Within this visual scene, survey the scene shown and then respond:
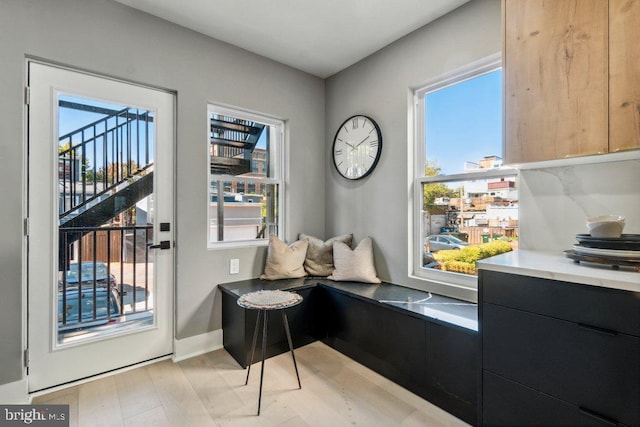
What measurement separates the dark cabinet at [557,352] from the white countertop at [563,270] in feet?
0.08

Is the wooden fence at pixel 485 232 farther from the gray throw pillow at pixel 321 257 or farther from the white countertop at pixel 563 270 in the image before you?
the gray throw pillow at pixel 321 257

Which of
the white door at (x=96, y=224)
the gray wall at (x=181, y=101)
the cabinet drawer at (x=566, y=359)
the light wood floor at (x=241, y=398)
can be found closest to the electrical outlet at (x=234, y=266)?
the gray wall at (x=181, y=101)

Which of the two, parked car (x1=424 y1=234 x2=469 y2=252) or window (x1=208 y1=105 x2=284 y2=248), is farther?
window (x1=208 y1=105 x2=284 y2=248)

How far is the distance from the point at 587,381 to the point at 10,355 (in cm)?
289

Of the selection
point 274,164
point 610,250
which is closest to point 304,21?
point 274,164

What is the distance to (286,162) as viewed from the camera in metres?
2.98

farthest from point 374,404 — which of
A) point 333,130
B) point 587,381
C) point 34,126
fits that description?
point 34,126

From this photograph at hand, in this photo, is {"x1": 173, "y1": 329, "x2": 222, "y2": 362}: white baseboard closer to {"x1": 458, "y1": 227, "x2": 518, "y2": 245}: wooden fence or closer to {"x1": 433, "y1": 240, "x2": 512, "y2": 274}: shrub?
{"x1": 433, "y1": 240, "x2": 512, "y2": 274}: shrub

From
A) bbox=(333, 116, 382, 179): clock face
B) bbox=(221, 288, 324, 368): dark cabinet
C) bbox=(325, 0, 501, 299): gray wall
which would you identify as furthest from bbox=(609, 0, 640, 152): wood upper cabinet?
bbox=(221, 288, 324, 368): dark cabinet

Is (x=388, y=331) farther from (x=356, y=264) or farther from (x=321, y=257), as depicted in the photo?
(x=321, y=257)

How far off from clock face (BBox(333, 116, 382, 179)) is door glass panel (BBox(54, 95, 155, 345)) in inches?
66.8

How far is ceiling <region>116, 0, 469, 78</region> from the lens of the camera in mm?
2055

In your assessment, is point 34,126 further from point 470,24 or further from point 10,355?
point 470,24

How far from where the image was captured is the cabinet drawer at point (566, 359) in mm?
989
